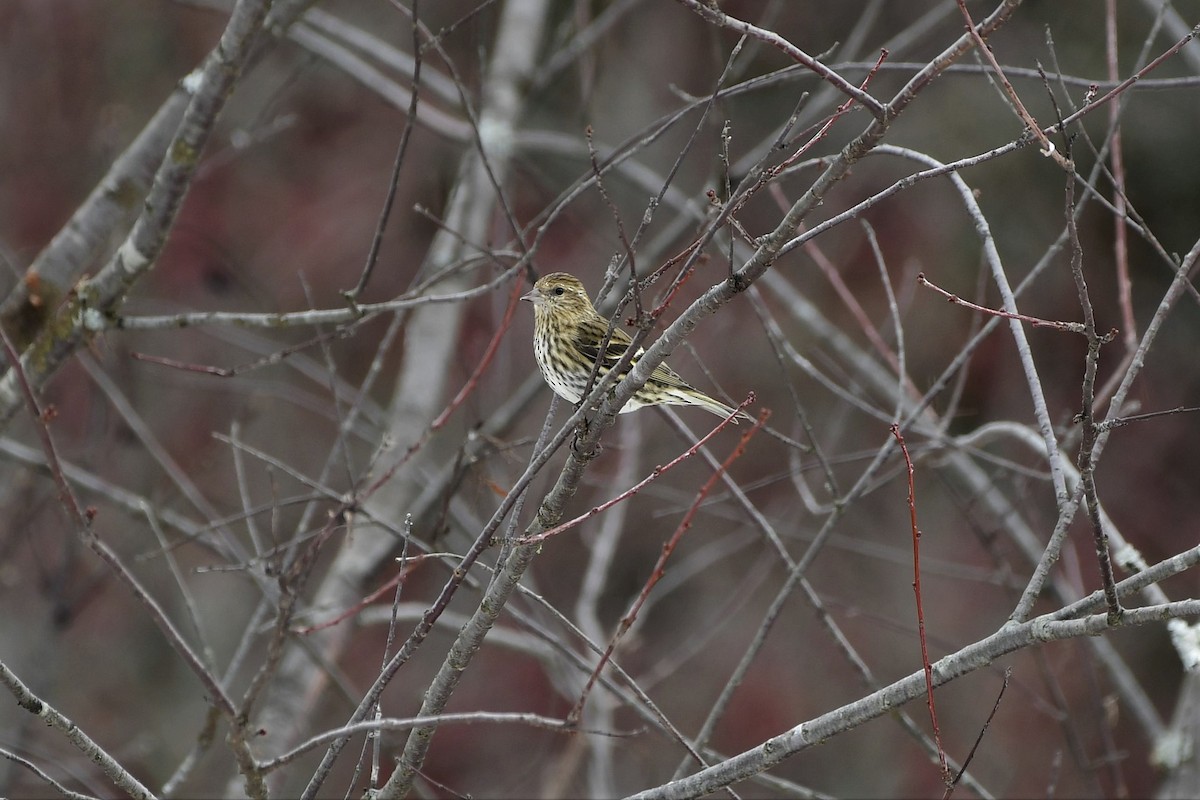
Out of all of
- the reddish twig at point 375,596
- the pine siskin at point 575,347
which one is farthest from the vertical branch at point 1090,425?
the pine siskin at point 575,347

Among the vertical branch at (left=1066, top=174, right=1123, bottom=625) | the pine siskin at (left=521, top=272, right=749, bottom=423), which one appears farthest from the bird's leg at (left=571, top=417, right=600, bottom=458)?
the pine siskin at (left=521, top=272, right=749, bottom=423)

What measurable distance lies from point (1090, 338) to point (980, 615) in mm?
8743

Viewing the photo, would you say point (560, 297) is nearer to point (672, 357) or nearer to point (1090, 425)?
point (1090, 425)

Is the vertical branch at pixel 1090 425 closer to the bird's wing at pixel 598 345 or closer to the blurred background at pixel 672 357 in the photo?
the bird's wing at pixel 598 345

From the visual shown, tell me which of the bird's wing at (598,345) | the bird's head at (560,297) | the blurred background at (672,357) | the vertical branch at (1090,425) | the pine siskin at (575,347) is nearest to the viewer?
the vertical branch at (1090,425)

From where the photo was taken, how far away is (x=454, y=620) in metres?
5.15

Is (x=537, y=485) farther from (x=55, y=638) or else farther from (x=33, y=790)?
(x=33, y=790)

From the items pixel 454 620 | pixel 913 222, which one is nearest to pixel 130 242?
pixel 454 620

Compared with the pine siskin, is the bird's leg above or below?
below

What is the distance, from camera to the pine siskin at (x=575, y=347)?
475 centimetres

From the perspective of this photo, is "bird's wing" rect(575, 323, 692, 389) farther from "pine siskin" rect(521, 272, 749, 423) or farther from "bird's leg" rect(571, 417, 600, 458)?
"bird's leg" rect(571, 417, 600, 458)

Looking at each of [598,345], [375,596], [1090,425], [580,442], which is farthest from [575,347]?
[1090,425]

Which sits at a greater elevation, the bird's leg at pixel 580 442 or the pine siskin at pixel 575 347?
the pine siskin at pixel 575 347

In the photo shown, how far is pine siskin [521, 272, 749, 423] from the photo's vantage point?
4750 mm
